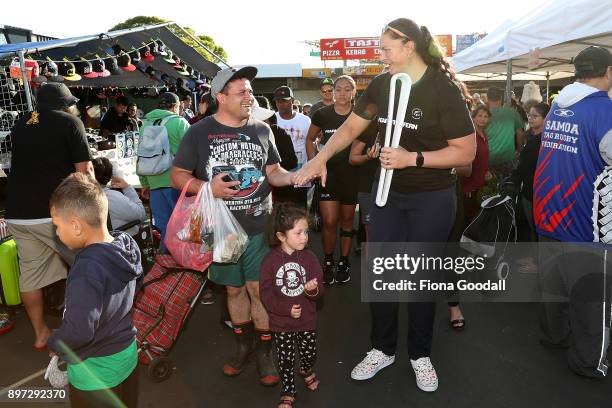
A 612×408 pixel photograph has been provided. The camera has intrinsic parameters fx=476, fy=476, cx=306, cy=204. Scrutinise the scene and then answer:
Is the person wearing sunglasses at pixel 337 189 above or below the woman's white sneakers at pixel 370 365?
above

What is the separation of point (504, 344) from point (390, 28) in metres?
2.47

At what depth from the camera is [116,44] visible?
8.90m

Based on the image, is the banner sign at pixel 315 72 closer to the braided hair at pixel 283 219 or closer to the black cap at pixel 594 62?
the black cap at pixel 594 62

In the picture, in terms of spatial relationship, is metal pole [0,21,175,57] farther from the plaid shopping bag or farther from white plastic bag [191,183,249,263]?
white plastic bag [191,183,249,263]

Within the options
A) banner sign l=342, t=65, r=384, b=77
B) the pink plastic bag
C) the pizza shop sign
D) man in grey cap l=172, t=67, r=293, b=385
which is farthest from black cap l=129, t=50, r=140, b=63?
the pizza shop sign

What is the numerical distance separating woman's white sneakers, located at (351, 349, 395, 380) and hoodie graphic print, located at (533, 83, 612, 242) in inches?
55.7

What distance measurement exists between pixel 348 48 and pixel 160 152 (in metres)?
39.4

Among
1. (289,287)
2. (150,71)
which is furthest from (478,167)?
(150,71)

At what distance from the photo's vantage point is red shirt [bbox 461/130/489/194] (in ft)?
14.7

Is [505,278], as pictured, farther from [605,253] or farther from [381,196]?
[381,196]

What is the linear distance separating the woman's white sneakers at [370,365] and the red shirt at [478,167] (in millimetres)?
2041

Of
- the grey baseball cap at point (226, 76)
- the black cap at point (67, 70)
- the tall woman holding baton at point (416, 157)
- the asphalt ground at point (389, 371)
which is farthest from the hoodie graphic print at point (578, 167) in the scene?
the black cap at point (67, 70)

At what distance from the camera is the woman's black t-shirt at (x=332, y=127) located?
4730 mm

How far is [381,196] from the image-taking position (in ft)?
9.19
